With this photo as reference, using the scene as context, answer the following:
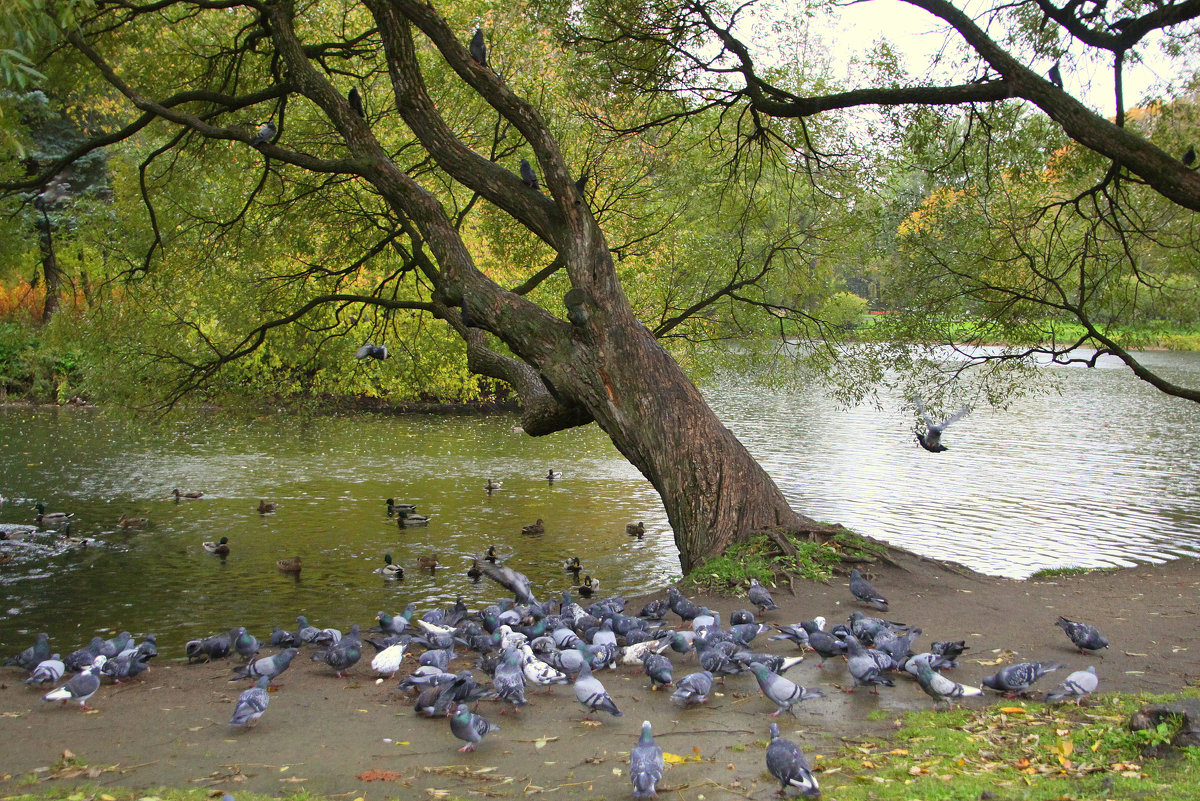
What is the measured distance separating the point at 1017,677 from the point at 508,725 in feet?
12.5

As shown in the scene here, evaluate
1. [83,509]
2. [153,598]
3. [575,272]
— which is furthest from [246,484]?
[575,272]

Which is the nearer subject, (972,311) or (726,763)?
(726,763)

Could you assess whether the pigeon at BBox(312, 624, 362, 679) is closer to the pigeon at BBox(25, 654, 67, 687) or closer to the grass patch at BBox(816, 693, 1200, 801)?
the pigeon at BBox(25, 654, 67, 687)

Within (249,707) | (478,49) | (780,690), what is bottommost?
(249,707)

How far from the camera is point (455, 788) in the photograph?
5570 mm

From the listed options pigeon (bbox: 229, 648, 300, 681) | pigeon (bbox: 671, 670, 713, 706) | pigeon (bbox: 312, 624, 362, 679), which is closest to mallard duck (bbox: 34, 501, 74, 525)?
pigeon (bbox: 229, 648, 300, 681)

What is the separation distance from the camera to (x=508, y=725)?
6.79 meters

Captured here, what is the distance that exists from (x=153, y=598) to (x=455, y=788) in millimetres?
9192

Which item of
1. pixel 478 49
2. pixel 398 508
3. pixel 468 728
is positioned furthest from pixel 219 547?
pixel 468 728

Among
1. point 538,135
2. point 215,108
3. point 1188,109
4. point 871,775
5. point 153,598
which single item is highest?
point 215,108

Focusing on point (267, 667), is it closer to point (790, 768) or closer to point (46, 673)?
point (46, 673)

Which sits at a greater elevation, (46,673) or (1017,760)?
(1017,760)

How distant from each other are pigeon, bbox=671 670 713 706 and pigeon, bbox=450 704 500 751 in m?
1.51

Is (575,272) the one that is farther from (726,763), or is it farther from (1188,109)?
(1188,109)
